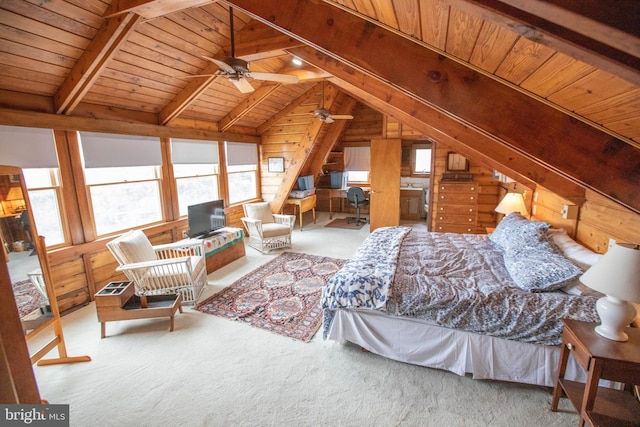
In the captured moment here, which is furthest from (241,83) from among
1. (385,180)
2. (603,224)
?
(385,180)

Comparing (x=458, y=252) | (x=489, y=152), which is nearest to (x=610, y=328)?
(x=458, y=252)

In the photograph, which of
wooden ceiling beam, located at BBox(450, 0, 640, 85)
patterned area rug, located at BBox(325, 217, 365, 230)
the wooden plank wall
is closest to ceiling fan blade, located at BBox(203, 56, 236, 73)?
wooden ceiling beam, located at BBox(450, 0, 640, 85)

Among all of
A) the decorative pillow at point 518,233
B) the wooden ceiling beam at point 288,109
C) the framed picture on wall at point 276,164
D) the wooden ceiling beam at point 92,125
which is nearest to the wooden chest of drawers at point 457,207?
the decorative pillow at point 518,233

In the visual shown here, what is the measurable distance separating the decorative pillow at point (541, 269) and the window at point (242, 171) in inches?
185

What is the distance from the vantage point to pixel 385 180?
5555 mm

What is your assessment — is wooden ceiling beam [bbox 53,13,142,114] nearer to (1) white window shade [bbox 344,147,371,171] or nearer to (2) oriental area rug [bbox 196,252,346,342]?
(2) oriental area rug [bbox 196,252,346,342]

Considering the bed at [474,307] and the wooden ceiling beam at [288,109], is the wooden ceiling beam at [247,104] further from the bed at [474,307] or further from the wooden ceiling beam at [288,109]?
the bed at [474,307]

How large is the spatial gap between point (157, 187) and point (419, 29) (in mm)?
4014

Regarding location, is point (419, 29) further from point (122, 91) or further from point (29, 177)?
point (29, 177)

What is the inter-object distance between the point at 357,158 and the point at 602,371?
6.54 metres

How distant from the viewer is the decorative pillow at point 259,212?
5008mm

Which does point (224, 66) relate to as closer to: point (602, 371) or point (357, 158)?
A: point (602, 371)

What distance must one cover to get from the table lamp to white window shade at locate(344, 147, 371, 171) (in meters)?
6.21

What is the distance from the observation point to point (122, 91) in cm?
316
